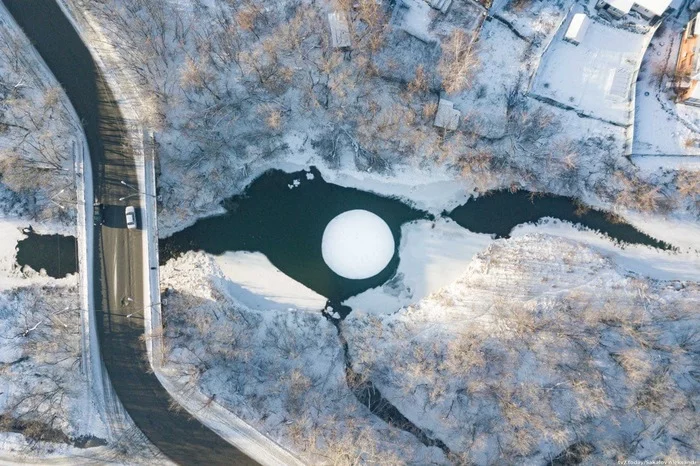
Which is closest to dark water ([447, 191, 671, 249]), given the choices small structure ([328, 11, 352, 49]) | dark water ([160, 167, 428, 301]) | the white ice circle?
dark water ([160, 167, 428, 301])

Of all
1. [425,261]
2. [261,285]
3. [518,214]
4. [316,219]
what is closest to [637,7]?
[518,214]

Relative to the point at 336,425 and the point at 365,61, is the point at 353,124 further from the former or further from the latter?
the point at 336,425

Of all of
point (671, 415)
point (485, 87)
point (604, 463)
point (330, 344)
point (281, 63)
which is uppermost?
point (281, 63)

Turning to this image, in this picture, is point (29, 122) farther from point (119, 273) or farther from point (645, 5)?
point (645, 5)

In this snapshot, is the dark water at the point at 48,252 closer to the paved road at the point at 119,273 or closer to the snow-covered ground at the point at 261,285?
the paved road at the point at 119,273

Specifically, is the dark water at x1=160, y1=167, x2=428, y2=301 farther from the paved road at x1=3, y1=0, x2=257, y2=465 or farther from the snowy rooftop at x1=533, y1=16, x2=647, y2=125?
the snowy rooftop at x1=533, y1=16, x2=647, y2=125

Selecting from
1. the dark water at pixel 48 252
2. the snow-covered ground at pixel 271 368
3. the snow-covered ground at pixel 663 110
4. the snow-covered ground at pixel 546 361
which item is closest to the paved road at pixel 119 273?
the snow-covered ground at pixel 271 368

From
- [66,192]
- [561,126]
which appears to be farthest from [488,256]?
[66,192]
